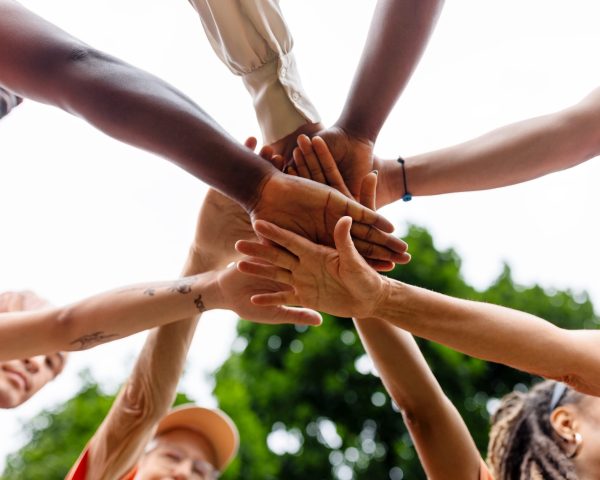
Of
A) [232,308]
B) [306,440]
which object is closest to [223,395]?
[306,440]

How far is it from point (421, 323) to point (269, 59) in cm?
93

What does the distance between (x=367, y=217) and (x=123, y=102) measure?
2.30ft

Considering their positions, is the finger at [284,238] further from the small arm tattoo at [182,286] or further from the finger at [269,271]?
the small arm tattoo at [182,286]

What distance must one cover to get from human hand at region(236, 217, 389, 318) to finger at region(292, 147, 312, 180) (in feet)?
0.89

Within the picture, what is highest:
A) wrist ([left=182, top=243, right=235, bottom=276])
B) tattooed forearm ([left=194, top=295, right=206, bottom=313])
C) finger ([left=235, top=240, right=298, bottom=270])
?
wrist ([left=182, top=243, right=235, bottom=276])

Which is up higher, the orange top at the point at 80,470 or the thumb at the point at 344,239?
the thumb at the point at 344,239

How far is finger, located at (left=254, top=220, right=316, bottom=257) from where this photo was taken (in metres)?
1.76

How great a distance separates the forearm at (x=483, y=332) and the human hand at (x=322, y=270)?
0.07 meters

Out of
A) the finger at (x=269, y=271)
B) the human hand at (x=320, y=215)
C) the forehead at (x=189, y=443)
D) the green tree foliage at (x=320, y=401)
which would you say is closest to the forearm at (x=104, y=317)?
the finger at (x=269, y=271)

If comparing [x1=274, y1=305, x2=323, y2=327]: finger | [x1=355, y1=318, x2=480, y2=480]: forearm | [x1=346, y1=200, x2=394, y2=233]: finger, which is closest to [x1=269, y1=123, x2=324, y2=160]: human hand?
[x1=346, y1=200, x2=394, y2=233]: finger

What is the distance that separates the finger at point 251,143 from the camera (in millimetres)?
1982

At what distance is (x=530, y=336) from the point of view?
175cm

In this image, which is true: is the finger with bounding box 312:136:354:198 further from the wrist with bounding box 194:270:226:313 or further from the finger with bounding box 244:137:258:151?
the wrist with bounding box 194:270:226:313

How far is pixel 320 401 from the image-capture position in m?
10.8
